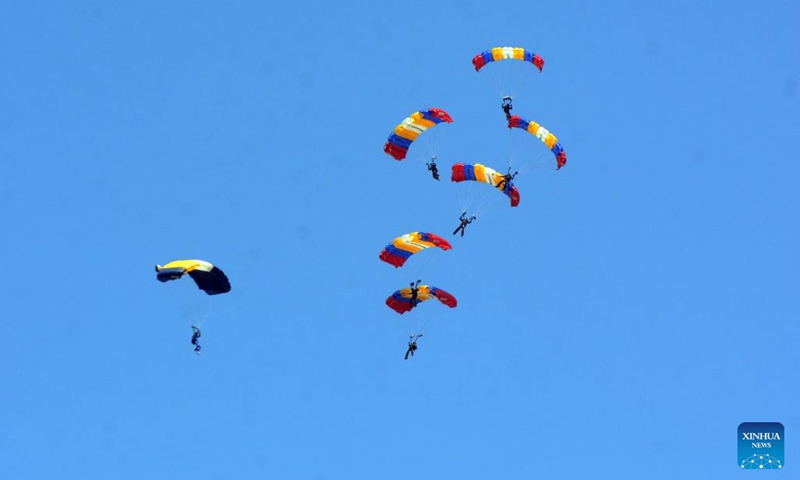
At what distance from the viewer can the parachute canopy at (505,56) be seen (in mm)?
56688

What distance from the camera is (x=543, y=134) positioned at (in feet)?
181

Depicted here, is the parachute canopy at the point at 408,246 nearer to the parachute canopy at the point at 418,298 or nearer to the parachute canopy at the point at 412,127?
the parachute canopy at the point at 418,298

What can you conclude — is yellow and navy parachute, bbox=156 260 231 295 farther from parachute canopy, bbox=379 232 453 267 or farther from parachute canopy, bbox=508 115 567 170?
parachute canopy, bbox=508 115 567 170

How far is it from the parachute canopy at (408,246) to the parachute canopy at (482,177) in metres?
2.95

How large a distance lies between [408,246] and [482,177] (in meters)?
4.07

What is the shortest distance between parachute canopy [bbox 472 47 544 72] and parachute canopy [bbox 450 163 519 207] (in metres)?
5.17

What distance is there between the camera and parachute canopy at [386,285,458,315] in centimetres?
5312

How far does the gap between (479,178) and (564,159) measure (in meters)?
4.09

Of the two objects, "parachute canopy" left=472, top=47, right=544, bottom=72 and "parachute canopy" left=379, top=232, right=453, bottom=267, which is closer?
"parachute canopy" left=379, top=232, right=453, bottom=267

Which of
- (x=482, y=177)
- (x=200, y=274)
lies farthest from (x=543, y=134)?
(x=200, y=274)

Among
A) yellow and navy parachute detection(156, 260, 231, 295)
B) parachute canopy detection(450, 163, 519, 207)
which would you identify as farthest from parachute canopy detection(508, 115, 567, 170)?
yellow and navy parachute detection(156, 260, 231, 295)

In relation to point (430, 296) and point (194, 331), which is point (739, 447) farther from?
point (194, 331)

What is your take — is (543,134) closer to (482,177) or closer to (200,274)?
(482,177)

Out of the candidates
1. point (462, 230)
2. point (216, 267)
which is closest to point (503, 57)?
point (462, 230)
